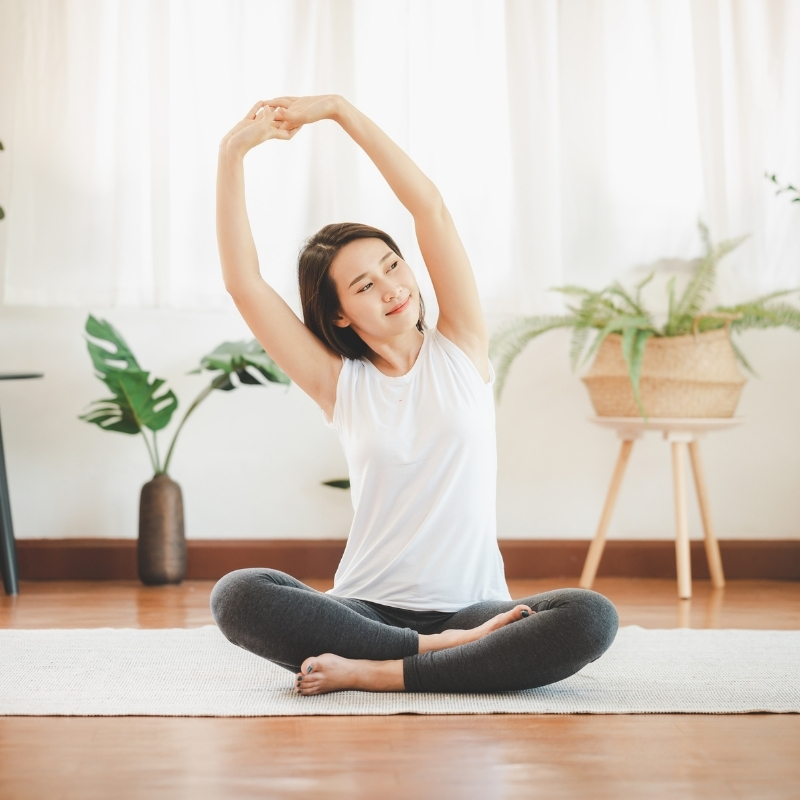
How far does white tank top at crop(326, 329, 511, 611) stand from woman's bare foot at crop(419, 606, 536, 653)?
8cm

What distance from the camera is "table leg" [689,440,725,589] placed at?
2.46 metres

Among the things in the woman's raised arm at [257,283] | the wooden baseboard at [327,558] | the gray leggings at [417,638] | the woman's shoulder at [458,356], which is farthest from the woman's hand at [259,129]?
the wooden baseboard at [327,558]

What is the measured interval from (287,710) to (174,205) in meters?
1.68

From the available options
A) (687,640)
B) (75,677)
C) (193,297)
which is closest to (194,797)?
(75,677)

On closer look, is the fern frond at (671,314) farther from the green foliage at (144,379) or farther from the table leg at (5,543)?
the table leg at (5,543)

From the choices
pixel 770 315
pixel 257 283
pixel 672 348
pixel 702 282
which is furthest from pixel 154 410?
pixel 770 315

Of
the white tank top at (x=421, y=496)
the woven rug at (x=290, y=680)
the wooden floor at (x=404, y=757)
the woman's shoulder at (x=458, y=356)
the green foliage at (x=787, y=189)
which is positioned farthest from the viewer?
the green foliage at (x=787, y=189)

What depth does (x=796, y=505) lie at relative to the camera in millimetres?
2707

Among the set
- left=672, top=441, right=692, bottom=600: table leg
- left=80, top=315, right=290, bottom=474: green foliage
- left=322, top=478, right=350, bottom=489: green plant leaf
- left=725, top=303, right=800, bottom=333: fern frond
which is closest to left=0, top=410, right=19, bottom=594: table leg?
left=80, top=315, right=290, bottom=474: green foliage

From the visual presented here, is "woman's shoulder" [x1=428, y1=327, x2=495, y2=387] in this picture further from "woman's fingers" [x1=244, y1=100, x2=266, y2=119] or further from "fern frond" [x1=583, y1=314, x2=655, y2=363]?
"fern frond" [x1=583, y1=314, x2=655, y2=363]

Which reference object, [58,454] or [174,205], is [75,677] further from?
[174,205]

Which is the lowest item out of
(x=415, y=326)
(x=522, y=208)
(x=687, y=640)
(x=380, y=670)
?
(x=687, y=640)

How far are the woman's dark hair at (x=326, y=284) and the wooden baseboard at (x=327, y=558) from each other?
1143mm

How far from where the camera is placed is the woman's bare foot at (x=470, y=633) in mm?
1361
